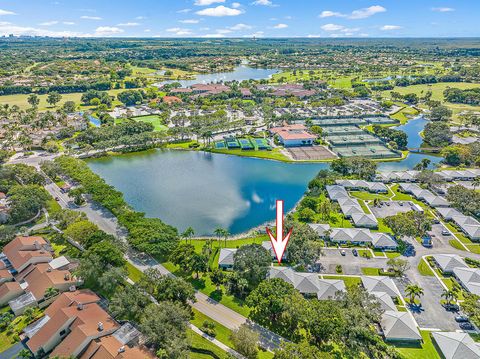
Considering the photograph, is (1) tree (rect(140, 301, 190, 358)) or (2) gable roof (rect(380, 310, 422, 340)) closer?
(1) tree (rect(140, 301, 190, 358))

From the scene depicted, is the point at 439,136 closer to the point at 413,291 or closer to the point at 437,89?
the point at 413,291

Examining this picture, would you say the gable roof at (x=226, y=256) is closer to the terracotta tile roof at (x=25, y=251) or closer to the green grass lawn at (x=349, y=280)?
the green grass lawn at (x=349, y=280)

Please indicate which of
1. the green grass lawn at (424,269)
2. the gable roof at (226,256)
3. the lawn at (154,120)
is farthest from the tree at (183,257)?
the lawn at (154,120)

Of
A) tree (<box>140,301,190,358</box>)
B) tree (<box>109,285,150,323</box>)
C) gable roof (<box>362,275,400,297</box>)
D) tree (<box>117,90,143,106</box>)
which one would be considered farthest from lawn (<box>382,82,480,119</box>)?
tree (<box>109,285,150,323</box>)

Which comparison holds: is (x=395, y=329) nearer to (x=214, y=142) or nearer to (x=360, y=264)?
(x=360, y=264)

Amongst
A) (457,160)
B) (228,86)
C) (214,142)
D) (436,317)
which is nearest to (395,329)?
(436,317)

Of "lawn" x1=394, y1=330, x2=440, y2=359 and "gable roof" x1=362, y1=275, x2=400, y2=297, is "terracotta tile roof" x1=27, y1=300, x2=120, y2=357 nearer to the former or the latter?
"lawn" x1=394, y1=330, x2=440, y2=359

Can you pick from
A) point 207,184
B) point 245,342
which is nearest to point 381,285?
point 245,342
